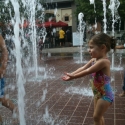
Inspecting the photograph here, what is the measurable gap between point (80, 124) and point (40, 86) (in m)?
2.91

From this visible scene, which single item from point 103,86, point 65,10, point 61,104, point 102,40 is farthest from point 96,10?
point 103,86

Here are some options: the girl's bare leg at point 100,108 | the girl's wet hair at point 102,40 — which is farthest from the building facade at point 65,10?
the girl's bare leg at point 100,108

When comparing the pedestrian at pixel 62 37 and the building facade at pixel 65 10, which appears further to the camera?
the building facade at pixel 65 10

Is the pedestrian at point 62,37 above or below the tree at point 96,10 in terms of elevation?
below

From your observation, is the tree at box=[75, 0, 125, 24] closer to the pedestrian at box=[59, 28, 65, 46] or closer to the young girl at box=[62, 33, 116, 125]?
the pedestrian at box=[59, 28, 65, 46]

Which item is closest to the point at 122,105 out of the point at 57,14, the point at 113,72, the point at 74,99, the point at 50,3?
the point at 74,99

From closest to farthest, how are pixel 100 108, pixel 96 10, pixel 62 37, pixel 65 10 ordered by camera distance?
1. pixel 100 108
2. pixel 96 10
3. pixel 62 37
4. pixel 65 10

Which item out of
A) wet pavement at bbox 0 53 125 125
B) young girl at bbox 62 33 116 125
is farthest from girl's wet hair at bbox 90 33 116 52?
wet pavement at bbox 0 53 125 125

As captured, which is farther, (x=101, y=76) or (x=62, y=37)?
(x=62, y=37)

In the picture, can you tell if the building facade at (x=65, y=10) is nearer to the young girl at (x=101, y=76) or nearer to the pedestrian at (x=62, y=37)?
the pedestrian at (x=62, y=37)

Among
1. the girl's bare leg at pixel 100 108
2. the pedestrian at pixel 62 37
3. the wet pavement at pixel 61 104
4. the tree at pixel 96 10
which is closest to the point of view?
the girl's bare leg at pixel 100 108

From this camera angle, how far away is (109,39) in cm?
280

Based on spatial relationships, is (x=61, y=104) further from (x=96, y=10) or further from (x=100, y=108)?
(x=96, y=10)

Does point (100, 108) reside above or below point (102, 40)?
below
